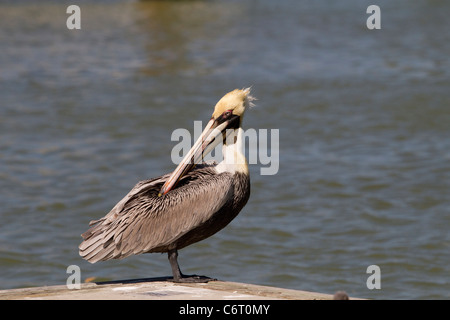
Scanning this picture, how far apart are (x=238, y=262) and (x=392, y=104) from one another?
242 inches

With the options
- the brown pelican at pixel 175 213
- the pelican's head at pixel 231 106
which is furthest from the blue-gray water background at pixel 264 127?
the pelican's head at pixel 231 106

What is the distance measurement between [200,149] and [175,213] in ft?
1.86

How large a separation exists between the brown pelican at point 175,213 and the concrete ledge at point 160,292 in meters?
0.21

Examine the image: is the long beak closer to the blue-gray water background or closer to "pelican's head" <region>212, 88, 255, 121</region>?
"pelican's head" <region>212, 88, 255, 121</region>

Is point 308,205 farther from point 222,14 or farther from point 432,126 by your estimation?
point 222,14

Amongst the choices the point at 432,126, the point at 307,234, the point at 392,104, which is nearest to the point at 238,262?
the point at 307,234

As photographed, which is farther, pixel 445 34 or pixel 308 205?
pixel 445 34

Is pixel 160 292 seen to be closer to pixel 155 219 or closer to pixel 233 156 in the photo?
pixel 155 219

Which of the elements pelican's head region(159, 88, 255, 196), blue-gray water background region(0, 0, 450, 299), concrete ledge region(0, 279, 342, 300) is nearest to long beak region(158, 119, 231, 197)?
pelican's head region(159, 88, 255, 196)

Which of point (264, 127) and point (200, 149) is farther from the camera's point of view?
point (264, 127)

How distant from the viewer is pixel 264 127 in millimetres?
12672

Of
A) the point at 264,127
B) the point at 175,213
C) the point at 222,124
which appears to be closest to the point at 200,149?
the point at 222,124

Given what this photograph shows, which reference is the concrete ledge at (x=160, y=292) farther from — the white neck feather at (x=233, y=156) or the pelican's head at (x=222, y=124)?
the pelican's head at (x=222, y=124)

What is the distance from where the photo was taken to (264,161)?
11.5 meters
